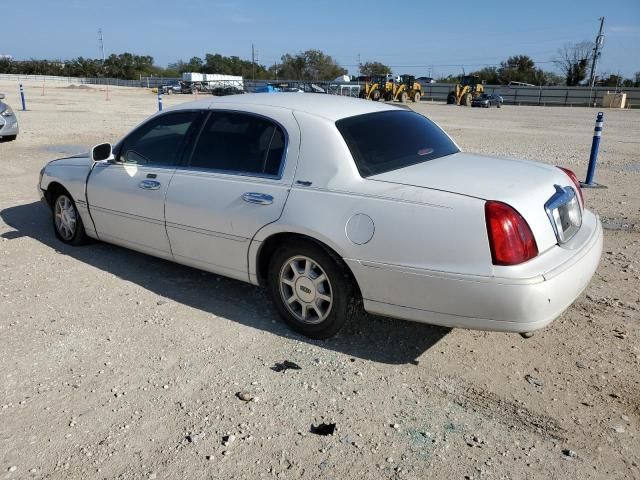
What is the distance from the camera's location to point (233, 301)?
436 cm

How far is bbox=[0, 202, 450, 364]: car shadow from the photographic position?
12.0 ft

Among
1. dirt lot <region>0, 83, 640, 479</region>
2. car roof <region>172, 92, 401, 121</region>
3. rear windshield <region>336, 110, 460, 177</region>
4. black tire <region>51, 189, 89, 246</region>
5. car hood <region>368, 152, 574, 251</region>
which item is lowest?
dirt lot <region>0, 83, 640, 479</region>

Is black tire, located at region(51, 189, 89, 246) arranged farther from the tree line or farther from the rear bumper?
the tree line

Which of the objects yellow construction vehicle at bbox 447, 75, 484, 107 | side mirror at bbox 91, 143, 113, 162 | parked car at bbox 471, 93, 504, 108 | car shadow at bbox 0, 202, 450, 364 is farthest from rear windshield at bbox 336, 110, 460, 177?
yellow construction vehicle at bbox 447, 75, 484, 107

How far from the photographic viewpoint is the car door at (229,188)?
370 cm

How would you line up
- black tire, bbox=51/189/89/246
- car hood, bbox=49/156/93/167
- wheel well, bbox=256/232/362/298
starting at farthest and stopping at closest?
black tire, bbox=51/189/89/246 → car hood, bbox=49/156/93/167 → wheel well, bbox=256/232/362/298

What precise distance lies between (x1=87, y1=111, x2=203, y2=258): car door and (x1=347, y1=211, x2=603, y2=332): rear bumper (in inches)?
74.9

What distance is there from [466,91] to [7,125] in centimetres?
3666

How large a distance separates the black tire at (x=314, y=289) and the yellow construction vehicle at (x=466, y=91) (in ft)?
139

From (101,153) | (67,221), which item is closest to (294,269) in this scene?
(101,153)

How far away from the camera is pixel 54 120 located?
19.5 meters

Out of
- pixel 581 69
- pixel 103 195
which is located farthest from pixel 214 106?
pixel 581 69

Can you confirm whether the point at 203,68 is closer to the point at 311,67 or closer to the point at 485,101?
the point at 311,67

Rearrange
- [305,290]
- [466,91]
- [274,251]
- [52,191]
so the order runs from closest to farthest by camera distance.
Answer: [305,290], [274,251], [52,191], [466,91]
